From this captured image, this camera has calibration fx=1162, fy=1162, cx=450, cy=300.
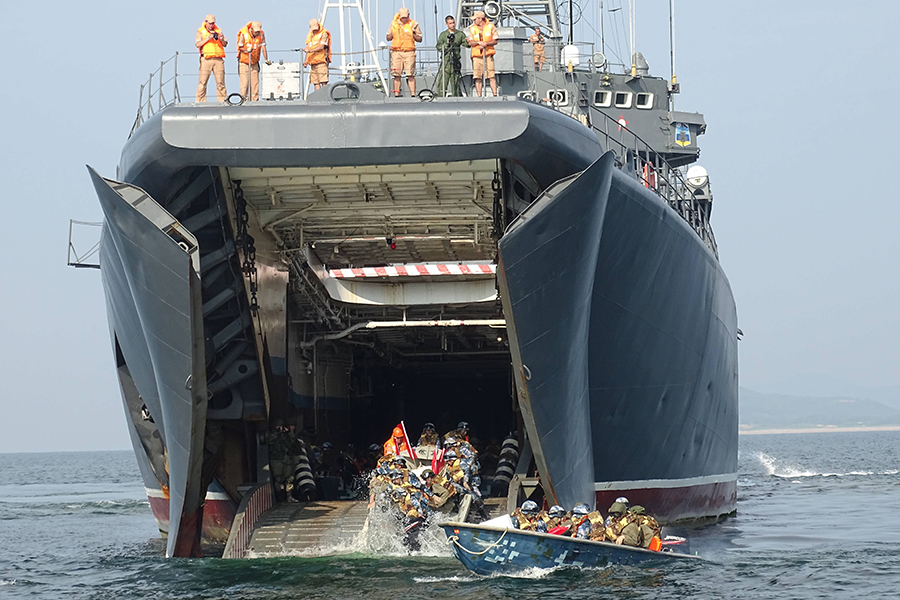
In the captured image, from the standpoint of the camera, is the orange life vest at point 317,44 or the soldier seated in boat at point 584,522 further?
the orange life vest at point 317,44

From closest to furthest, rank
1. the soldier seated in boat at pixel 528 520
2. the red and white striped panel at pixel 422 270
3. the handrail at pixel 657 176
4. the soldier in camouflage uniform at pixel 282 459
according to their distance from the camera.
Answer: the soldier seated in boat at pixel 528 520, the handrail at pixel 657 176, the soldier in camouflage uniform at pixel 282 459, the red and white striped panel at pixel 422 270

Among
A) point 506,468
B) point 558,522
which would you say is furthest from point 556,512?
point 506,468

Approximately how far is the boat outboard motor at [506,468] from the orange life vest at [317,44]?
711 cm

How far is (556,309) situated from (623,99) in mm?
13526

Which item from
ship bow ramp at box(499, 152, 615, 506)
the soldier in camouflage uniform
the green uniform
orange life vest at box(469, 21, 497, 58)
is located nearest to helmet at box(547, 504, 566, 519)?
ship bow ramp at box(499, 152, 615, 506)

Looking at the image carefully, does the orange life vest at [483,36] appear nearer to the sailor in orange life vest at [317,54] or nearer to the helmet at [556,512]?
the sailor in orange life vest at [317,54]

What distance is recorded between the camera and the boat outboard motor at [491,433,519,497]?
18.4m

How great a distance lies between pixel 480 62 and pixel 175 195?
4406 millimetres

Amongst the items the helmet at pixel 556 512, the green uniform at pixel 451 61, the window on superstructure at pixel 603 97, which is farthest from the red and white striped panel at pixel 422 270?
the window on superstructure at pixel 603 97

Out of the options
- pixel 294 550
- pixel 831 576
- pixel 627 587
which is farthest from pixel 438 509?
pixel 831 576

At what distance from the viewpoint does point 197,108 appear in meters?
13.2

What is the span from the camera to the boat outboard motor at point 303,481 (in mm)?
17875

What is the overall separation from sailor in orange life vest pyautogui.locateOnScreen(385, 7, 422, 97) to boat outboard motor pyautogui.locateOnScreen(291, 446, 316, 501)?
6051 millimetres

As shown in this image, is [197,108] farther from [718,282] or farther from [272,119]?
[718,282]
